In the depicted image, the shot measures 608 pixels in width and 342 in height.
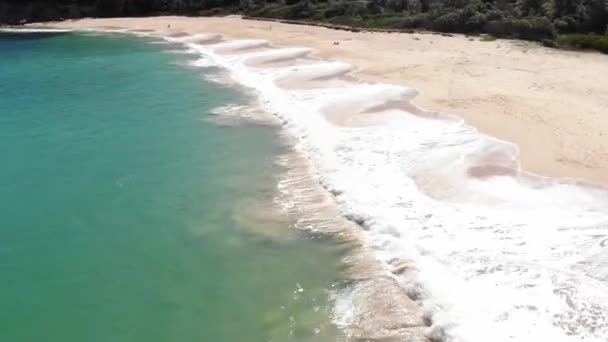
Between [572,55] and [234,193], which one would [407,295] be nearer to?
[234,193]

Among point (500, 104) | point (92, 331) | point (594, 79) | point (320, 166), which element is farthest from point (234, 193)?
point (594, 79)

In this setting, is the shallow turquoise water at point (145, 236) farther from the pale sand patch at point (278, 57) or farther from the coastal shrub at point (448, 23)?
the coastal shrub at point (448, 23)

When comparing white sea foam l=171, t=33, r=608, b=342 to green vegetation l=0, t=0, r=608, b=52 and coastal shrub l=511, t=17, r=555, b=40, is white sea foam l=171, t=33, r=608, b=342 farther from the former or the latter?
green vegetation l=0, t=0, r=608, b=52

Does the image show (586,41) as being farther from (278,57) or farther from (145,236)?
(145,236)

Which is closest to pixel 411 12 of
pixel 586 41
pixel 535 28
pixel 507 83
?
pixel 535 28

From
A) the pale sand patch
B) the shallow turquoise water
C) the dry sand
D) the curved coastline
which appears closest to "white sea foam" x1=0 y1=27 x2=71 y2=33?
the dry sand

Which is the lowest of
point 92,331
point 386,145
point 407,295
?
point 92,331
